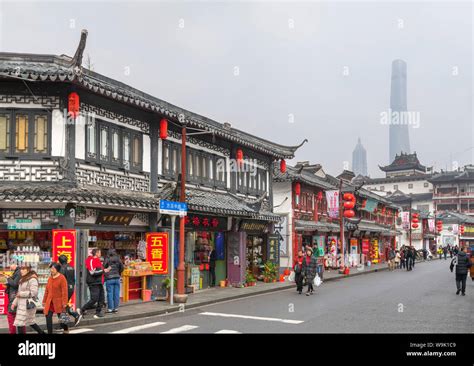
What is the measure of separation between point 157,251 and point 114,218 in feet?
7.84

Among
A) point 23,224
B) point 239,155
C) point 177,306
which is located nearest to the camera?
point 23,224

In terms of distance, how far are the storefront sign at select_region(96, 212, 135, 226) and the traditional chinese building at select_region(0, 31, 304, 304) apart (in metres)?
0.04

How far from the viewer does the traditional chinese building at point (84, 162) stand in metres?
15.3

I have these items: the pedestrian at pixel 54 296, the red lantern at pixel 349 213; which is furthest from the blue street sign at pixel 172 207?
the red lantern at pixel 349 213

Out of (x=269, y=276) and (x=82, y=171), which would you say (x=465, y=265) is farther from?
(x=82, y=171)

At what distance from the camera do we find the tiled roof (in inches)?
560

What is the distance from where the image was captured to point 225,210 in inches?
859

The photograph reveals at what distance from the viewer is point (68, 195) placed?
14461 millimetres

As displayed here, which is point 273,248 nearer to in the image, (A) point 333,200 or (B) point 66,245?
(A) point 333,200

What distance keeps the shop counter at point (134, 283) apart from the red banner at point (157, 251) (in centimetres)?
42

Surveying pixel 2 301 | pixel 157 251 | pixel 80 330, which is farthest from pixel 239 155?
pixel 80 330

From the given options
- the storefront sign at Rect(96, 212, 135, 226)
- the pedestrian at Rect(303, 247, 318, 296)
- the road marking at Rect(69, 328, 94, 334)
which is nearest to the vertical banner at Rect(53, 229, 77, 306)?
the storefront sign at Rect(96, 212, 135, 226)

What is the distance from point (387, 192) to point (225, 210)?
7556 cm
